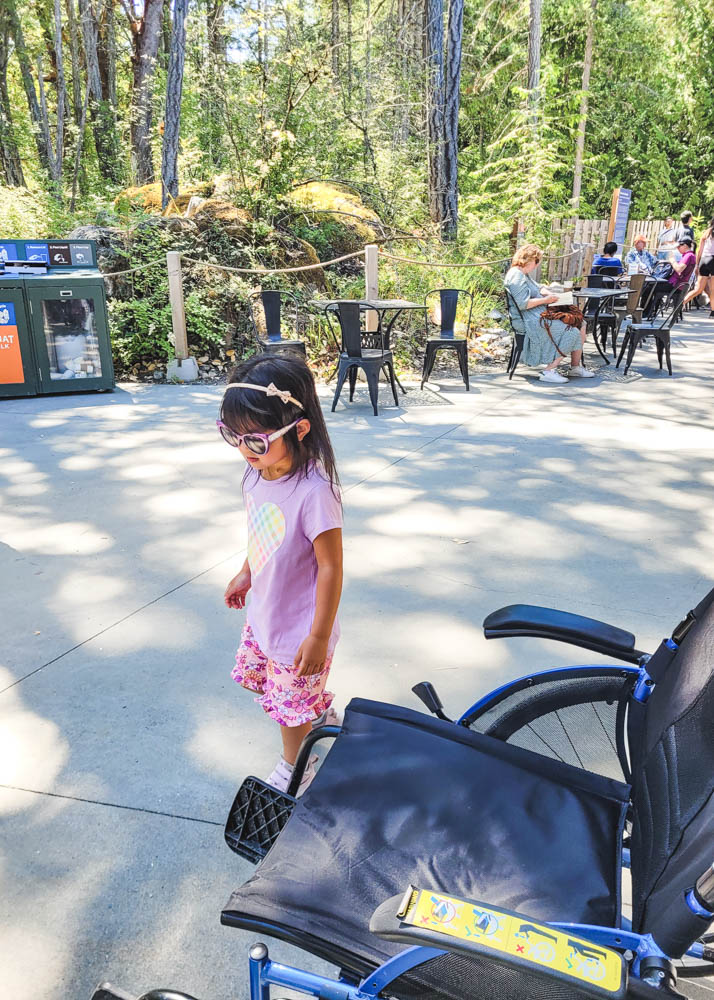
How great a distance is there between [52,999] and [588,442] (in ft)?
17.5

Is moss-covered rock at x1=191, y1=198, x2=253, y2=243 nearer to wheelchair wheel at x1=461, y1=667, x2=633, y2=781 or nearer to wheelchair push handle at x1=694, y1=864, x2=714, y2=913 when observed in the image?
wheelchair wheel at x1=461, y1=667, x2=633, y2=781

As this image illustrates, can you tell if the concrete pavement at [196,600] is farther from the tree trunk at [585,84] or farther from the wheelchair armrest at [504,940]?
the tree trunk at [585,84]

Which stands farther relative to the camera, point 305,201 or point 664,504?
point 305,201

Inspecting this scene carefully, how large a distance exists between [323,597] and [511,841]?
763 millimetres

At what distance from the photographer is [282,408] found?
1950 millimetres

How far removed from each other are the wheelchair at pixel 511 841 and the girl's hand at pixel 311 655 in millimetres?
184

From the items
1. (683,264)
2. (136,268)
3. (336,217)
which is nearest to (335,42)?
(336,217)

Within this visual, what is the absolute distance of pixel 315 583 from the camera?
2141 millimetres

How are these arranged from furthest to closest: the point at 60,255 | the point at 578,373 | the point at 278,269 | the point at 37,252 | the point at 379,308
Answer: the point at 278,269
the point at 578,373
the point at 60,255
the point at 37,252
the point at 379,308

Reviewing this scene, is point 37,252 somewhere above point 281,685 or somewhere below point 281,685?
above

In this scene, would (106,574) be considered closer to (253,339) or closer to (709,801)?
(709,801)

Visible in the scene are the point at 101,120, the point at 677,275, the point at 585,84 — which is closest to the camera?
the point at 677,275

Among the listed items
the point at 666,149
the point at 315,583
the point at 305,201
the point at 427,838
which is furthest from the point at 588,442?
the point at 666,149

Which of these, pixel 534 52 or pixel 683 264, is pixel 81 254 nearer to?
pixel 683 264
